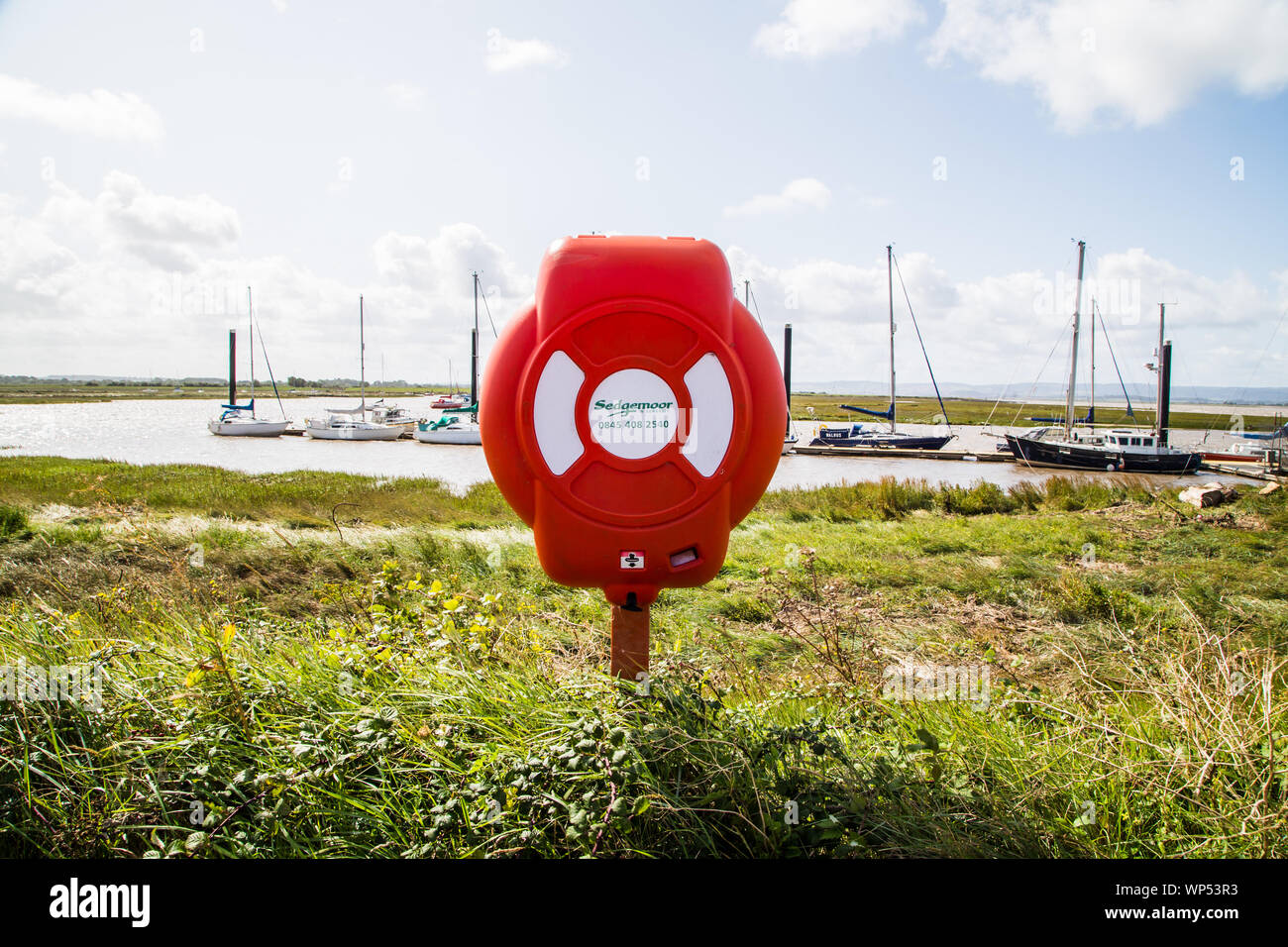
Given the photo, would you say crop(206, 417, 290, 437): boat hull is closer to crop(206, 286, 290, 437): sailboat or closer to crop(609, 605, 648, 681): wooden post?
crop(206, 286, 290, 437): sailboat

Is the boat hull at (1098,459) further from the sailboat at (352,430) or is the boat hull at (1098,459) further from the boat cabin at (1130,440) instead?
the sailboat at (352,430)

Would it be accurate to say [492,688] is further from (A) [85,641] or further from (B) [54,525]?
(B) [54,525]

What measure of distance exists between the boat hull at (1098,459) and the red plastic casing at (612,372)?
96.7 ft

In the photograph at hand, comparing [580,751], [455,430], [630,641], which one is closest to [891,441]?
[455,430]

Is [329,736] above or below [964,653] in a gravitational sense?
above

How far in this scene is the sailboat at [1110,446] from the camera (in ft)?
84.2

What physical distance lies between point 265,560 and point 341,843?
5142mm

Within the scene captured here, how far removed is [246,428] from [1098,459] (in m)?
43.1

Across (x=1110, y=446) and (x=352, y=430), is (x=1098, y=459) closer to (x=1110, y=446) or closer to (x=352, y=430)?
(x=1110, y=446)

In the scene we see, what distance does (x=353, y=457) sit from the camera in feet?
101

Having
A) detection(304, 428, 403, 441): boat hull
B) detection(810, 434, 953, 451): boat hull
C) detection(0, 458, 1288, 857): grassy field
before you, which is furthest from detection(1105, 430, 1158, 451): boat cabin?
detection(304, 428, 403, 441): boat hull

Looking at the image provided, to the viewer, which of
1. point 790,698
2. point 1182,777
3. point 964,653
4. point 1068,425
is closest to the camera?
point 1182,777
